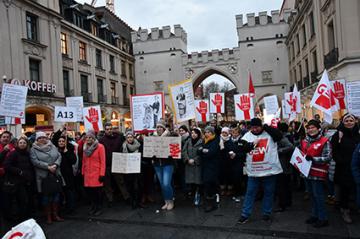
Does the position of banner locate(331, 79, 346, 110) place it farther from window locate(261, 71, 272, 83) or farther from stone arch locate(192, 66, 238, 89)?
stone arch locate(192, 66, 238, 89)

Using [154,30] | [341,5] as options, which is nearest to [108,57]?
[154,30]

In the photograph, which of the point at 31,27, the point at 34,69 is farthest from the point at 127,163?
the point at 31,27

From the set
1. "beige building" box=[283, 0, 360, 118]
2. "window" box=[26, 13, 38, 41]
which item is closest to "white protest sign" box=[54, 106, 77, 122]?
"beige building" box=[283, 0, 360, 118]

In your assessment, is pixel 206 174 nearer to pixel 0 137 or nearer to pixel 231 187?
pixel 231 187

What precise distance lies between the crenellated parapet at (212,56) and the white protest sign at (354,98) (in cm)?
2478

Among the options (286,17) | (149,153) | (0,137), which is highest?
(286,17)

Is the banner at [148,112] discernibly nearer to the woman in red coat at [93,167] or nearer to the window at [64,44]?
the woman in red coat at [93,167]

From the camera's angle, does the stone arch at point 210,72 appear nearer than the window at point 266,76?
No

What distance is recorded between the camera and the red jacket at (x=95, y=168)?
5.80 m

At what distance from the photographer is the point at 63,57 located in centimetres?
2297

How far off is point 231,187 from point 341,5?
12049mm

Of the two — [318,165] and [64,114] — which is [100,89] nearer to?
[64,114]

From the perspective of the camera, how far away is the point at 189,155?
609 centimetres

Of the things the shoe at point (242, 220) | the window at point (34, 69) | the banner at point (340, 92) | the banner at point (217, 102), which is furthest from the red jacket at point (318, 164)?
the window at point (34, 69)
